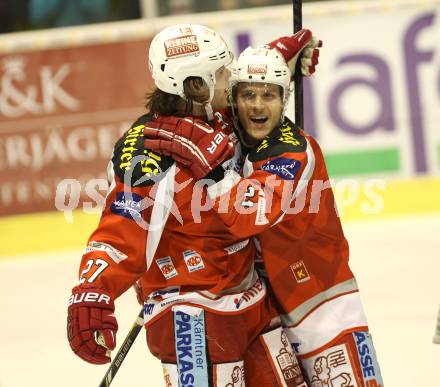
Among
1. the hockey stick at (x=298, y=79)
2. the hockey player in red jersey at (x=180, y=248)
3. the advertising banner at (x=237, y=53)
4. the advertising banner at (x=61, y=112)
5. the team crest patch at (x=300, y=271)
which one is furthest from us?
the advertising banner at (x=61, y=112)

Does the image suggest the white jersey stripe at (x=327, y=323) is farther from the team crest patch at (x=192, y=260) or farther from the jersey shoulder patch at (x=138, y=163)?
the jersey shoulder patch at (x=138, y=163)

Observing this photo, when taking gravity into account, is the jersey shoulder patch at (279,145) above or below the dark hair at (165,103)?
below

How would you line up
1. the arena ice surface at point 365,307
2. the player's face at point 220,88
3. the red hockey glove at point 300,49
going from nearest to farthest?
the player's face at point 220,88 < the red hockey glove at point 300,49 < the arena ice surface at point 365,307

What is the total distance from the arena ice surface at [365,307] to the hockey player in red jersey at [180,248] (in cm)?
181

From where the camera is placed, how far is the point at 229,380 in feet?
10.9

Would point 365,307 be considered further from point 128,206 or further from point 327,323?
point 128,206

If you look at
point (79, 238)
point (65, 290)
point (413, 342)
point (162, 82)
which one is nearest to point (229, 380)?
point (162, 82)

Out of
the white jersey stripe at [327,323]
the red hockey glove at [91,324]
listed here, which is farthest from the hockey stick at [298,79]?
the red hockey glove at [91,324]

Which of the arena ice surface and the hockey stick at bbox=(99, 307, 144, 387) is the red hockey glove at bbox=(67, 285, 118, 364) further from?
the arena ice surface

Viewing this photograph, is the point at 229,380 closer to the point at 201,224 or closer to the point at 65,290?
the point at 201,224

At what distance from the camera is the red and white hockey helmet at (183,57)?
330cm

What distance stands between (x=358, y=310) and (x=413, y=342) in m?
2.00

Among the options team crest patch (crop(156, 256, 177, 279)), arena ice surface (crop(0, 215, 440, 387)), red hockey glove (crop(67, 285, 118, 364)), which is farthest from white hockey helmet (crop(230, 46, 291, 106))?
arena ice surface (crop(0, 215, 440, 387))

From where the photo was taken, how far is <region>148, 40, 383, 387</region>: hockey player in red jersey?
11.1ft
